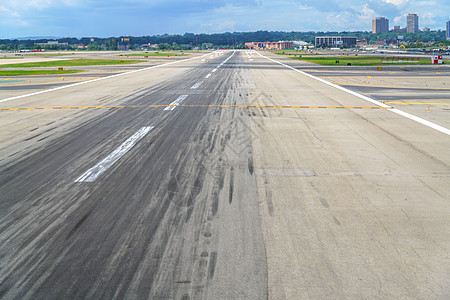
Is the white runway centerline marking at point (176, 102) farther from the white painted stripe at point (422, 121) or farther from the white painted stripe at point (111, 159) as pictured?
the white painted stripe at point (422, 121)

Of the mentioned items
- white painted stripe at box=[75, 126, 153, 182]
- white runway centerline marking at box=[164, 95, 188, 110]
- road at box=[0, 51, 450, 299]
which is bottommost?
road at box=[0, 51, 450, 299]

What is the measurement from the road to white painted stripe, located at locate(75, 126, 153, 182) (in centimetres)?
5

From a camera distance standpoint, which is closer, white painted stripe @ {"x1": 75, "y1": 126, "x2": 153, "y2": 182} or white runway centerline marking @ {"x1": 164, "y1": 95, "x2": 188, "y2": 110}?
white painted stripe @ {"x1": 75, "y1": 126, "x2": 153, "y2": 182}

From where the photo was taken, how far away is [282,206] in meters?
5.66

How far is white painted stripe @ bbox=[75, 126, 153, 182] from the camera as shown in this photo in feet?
22.5

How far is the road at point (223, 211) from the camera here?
12.6 feet

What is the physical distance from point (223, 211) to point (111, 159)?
11.5ft

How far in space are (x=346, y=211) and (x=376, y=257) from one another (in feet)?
4.10

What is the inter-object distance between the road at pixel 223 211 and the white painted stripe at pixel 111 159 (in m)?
0.05

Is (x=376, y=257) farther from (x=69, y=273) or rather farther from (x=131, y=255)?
(x=69, y=273)

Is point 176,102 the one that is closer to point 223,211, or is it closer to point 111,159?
point 111,159

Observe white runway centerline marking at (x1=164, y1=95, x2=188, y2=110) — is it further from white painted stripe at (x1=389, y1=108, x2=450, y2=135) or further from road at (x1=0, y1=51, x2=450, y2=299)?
white painted stripe at (x1=389, y1=108, x2=450, y2=135)

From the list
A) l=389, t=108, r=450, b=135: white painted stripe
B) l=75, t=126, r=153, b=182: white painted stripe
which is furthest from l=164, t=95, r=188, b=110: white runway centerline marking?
l=389, t=108, r=450, b=135: white painted stripe

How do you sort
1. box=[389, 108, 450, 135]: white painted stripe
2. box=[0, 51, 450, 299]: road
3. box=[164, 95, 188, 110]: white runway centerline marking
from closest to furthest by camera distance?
1. box=[0, 51, 450, 299]: road
2. box=[389, 108, 450, 135]: white painted stripe
3. box=[164, 95, 188, 110]: white runway centerline marking
